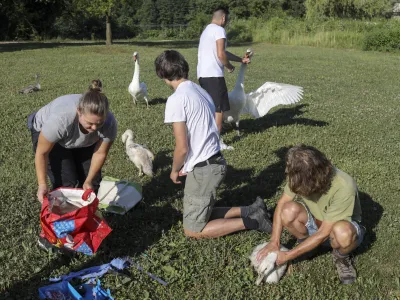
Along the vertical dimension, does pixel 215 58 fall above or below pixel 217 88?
above

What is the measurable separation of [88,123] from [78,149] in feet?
2.80

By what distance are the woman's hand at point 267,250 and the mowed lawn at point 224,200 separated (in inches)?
6.7

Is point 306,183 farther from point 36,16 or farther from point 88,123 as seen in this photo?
point 36,16

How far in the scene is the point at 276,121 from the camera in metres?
8.42

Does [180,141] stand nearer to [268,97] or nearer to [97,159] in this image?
[97,159]

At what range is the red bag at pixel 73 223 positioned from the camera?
325 cm

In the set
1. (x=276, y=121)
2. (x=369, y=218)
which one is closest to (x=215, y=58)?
(x=276, y=121)

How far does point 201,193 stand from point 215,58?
10.1 feet

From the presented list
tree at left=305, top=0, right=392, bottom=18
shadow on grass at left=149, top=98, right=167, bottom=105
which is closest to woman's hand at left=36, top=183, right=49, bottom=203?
shadow on grass at left=149, top=98, right=167, bottom=105

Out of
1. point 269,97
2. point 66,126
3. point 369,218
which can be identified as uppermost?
point 66,126

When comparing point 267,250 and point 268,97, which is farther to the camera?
point 268,97

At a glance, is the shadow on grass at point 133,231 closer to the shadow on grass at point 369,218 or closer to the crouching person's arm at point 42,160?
the crouching person's arm at point 42,160

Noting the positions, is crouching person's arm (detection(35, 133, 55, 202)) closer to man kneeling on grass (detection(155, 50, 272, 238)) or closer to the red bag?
the red bag

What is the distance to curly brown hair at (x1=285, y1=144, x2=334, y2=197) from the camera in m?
3.18
